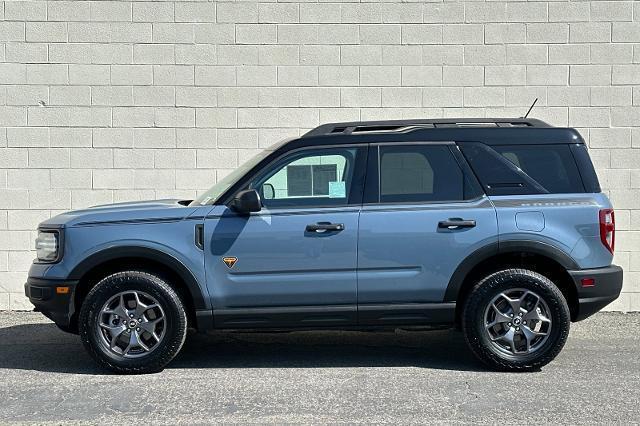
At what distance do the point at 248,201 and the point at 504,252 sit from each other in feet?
6.45

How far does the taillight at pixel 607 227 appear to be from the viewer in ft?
22.0

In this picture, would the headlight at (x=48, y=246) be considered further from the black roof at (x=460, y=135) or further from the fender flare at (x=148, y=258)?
the black roof at (x=460, y=135)

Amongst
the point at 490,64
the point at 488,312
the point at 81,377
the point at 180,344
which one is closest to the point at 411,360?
the point at 488,312

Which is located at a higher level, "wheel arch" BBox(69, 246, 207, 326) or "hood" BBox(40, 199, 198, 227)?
"hood" BBox(40, 199, 198, 227)

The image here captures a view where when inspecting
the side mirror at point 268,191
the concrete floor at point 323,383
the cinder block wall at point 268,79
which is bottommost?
the concrete floor at point 323,383

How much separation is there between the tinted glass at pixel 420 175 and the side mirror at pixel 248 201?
96 centimetres

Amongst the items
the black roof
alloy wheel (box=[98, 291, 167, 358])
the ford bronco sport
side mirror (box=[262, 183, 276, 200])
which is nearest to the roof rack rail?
the black roof

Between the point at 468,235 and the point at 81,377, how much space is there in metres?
3.10

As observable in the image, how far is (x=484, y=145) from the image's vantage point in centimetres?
685

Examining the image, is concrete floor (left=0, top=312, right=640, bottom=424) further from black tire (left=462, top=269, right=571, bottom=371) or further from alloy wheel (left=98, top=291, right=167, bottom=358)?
alloy wheel (left=98, top=291, right=167, bottom=358)

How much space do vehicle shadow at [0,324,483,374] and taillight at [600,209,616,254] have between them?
1361mm

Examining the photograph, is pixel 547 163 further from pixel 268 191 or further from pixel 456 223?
pixel 268 191

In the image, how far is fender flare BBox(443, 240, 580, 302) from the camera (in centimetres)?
667

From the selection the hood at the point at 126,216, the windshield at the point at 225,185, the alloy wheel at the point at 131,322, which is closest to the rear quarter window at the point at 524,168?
the windshield at the point at 225,185
